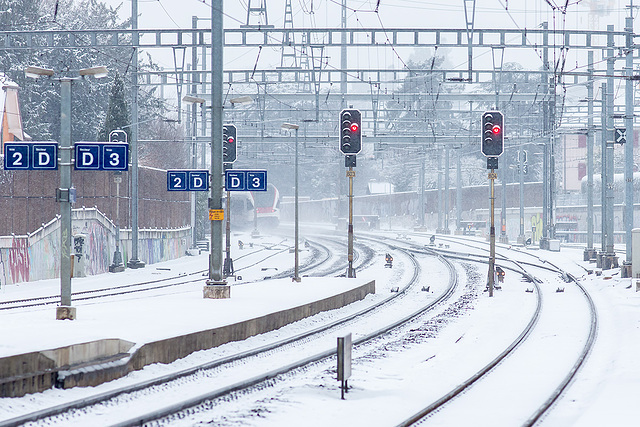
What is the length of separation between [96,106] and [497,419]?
55.6m

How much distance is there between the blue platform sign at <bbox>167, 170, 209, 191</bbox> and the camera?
2106 centimetres

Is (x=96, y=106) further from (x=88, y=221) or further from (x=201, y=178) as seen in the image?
(x=201, y=178)

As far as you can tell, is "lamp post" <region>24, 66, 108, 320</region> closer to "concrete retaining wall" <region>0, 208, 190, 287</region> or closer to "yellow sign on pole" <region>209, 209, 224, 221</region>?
"yellow sign on pole" <region>209, 209, 224, 221</region>

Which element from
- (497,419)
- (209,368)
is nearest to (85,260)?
(209,368)

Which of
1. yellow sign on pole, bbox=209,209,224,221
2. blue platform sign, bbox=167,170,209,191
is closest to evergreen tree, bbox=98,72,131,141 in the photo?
blue platform sign, bbox=167,170,209,191

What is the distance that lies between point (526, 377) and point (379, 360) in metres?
2.42

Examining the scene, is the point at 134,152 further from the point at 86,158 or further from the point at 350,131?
the point at 86,158

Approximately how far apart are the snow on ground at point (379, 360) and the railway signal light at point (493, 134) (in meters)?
4.34

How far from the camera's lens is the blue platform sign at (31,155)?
14.5m

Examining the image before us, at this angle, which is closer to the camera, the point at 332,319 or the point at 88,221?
the point at 332,319

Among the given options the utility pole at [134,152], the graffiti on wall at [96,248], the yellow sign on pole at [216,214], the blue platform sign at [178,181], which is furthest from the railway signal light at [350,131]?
→ the graffiti on wall at [96,248]

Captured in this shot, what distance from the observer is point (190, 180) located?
21250mm

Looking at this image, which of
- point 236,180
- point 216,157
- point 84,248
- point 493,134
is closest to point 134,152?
point 84,248

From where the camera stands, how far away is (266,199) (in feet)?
277
